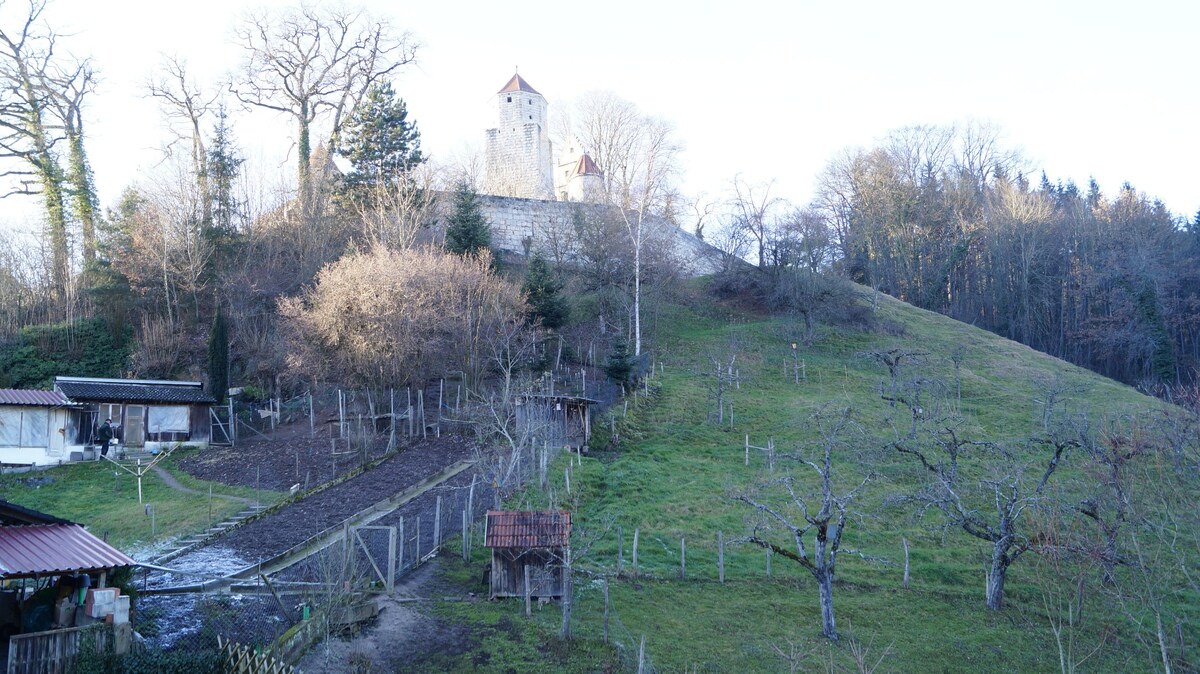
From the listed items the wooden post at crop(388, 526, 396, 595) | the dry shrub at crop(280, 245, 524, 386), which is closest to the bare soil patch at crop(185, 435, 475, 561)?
the dry shrub at crop(280, 245, 524, 386)

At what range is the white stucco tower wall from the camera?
6269cm

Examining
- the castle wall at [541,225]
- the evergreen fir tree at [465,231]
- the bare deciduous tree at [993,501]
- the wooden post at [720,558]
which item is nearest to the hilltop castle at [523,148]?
the castle wall at [541,225]

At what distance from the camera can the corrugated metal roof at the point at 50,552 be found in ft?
37.9

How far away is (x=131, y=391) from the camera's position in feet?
92.2

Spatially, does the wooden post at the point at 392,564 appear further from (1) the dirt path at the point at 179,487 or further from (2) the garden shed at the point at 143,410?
(2) the garden shed at the point at 143,410

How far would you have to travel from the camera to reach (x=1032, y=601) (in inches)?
683

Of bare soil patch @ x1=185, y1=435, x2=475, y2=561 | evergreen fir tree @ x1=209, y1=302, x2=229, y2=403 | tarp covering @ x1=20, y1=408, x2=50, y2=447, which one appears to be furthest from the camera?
evergreen fir tree @ x1=209, y1=302, x2=229, y2=403

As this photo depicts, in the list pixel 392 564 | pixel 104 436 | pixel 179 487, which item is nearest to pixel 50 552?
pixel 392 564

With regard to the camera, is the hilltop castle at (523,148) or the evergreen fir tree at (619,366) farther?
the hilltop castle at (523,148)

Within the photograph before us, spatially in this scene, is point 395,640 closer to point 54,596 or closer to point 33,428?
point 54,596

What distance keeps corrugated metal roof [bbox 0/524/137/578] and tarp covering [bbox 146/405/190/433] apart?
1663 centimetres

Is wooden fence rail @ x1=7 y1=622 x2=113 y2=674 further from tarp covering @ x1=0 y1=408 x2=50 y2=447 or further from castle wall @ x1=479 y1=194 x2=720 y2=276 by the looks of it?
castle wall @ x1=479 y1=194 x2=720 y2=276

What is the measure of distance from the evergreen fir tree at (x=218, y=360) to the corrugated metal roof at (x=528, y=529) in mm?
18947

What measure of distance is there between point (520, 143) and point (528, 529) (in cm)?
5114
